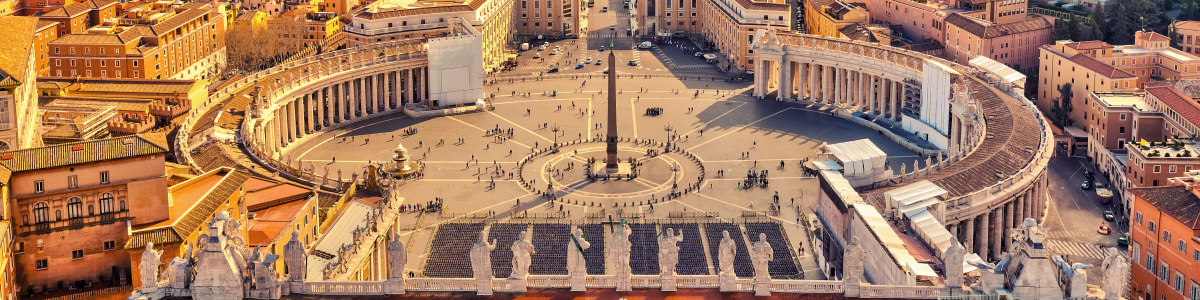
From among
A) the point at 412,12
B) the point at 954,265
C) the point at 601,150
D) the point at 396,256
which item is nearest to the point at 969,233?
the point at 954,265

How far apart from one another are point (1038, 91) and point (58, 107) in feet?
382

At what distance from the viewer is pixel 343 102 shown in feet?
575

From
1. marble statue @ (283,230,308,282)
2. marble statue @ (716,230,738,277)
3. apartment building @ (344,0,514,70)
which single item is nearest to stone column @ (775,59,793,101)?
apartment building @ (344,0,514,70)

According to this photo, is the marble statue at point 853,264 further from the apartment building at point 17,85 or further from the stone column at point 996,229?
the apartment building at point 17,85

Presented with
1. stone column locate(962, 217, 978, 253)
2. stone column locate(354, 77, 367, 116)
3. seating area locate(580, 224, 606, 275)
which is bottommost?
seating area locate(580, 224, 606, 275)

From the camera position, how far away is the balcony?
281ft

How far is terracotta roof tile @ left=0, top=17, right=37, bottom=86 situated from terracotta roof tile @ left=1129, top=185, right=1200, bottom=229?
81292 millimetres

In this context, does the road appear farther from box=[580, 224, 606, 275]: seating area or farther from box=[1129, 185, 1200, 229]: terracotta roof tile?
box=[580, 224, 606, 275]: seating area

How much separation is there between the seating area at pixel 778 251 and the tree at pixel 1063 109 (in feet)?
178

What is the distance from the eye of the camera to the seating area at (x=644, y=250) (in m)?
117

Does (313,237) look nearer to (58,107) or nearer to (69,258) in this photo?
(69,258)

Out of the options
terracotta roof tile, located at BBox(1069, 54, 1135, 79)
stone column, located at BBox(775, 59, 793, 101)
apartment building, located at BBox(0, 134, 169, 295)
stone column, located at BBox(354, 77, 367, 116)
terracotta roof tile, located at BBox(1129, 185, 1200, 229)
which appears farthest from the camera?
stone column, located at BBox(775, 59, 793, 101)

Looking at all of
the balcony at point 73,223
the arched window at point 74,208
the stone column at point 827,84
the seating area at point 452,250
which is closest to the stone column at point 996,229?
the seating area at point 452,250

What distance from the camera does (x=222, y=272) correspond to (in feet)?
236
